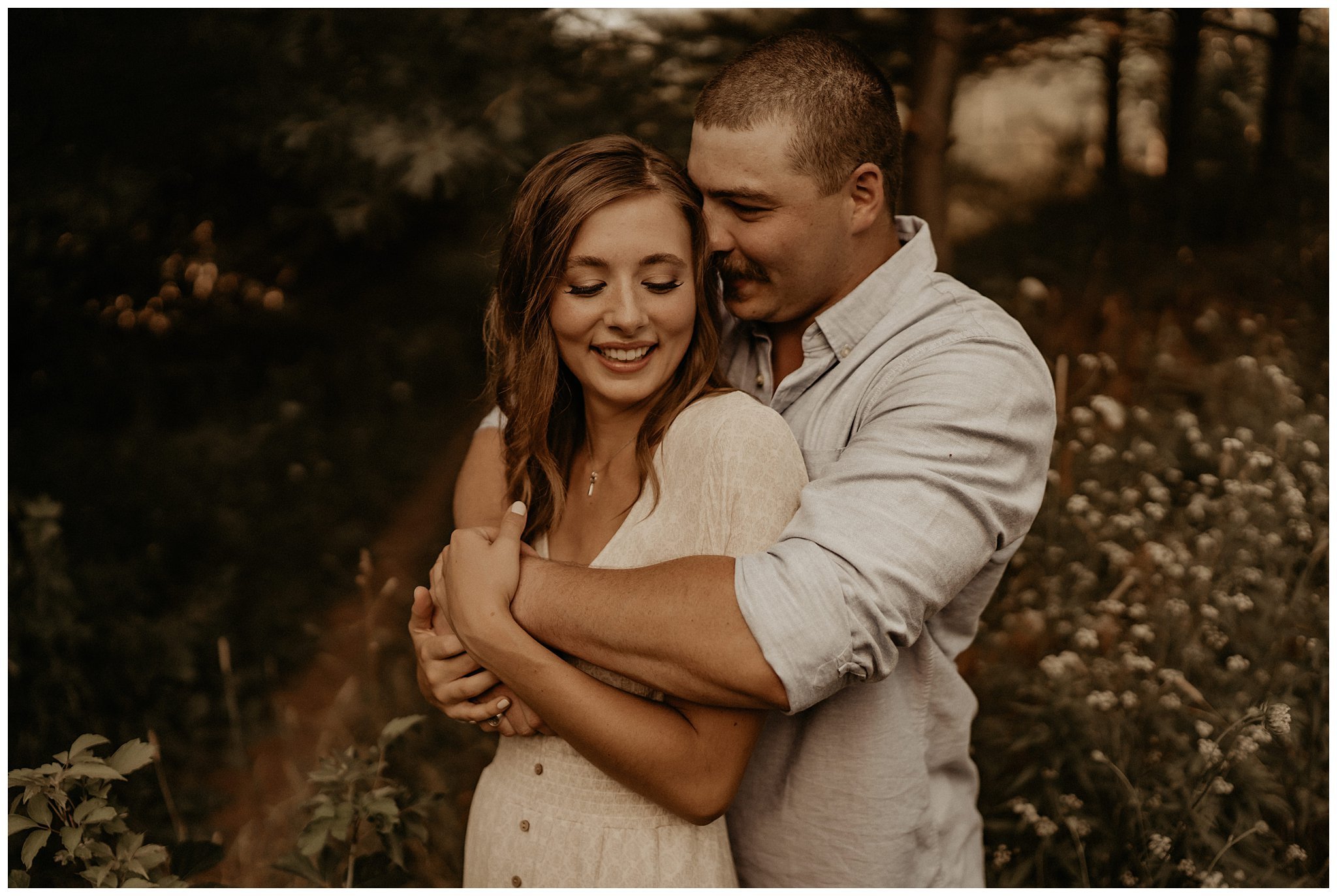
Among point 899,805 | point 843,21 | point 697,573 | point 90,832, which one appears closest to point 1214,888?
point 899,805

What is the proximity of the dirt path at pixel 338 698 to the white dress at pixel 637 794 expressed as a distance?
1.58 meters

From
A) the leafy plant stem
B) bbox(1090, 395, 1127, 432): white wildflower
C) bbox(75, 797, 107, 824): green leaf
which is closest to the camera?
bbox(75, 797, 107, 824): green leaf

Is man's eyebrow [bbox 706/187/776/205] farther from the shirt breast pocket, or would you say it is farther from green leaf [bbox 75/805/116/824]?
green leaf [bbox 75/805/116/824]

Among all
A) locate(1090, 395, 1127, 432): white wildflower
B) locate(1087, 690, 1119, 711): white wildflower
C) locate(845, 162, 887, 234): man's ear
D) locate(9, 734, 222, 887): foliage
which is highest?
locate(845, 162, 887, 234): man's ear

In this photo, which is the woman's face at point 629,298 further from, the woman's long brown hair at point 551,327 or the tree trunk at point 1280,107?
the tree trunk at point 1280,107

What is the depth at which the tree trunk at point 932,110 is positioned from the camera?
11.2 ft

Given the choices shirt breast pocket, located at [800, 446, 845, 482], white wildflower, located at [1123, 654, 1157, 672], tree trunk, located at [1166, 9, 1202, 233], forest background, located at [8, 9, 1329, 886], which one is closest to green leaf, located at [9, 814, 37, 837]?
forest background, located at [8, 9, 1329, 886]

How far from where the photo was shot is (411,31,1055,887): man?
146 centimetres

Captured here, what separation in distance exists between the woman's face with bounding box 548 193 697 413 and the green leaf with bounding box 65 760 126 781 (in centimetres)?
115

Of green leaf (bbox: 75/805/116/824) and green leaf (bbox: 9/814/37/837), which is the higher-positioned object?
green leaf (bbox: 9/814/37/837)

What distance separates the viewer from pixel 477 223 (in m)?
3.67

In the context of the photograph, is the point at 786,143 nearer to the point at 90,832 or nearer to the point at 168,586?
the point at 90,832

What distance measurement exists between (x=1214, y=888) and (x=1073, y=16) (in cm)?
306

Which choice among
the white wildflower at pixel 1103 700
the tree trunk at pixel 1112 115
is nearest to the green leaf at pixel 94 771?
the white wildflower at pixel 1103 700
